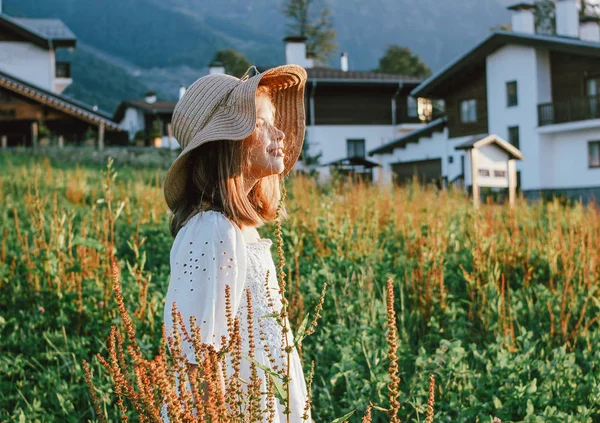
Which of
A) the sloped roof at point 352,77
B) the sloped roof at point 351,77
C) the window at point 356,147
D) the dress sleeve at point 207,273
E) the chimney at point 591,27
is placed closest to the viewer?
the dress sleeve at point 207,273

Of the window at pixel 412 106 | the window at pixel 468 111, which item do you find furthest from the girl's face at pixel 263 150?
the window at pixel 412 106

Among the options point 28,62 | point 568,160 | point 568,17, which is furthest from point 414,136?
point 28,62

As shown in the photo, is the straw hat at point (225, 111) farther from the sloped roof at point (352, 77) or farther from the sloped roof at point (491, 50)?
the sloped roof at point (352, 77)

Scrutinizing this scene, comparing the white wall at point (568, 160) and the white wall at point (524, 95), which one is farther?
the white wall at point (524, 95)

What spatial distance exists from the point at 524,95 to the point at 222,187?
93.9 feet

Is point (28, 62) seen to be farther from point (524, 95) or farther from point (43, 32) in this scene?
point (524, 95)

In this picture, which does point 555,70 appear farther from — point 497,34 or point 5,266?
point 5,266

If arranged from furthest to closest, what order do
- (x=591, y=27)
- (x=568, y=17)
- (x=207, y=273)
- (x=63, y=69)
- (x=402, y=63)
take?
(x=402, y=63) → (x=63, y=69) → (x=591, y=27) → (x=568, y=17) → (x=207, y=273)

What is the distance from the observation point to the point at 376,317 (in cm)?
461

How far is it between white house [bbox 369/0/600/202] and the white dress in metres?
22.9

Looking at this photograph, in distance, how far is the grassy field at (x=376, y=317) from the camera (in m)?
3.61

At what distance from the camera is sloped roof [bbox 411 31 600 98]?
2591cm

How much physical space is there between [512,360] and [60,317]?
2.62m

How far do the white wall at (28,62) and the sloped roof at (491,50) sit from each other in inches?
808
